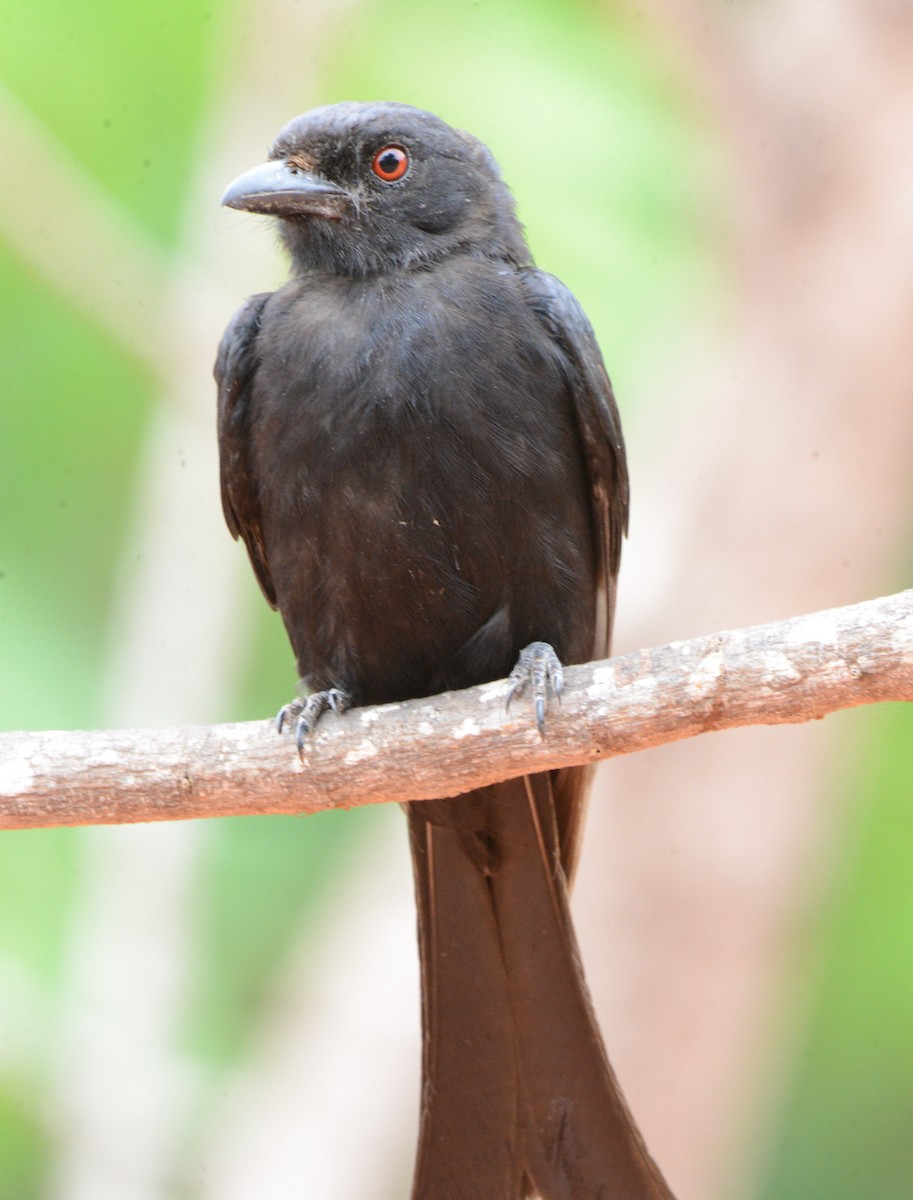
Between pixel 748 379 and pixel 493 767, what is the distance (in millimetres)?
2309

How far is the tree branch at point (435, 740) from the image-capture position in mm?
2275

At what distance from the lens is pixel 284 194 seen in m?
2.98

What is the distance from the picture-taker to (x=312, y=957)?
15.5 ft

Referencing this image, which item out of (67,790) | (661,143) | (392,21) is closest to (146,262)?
(392,21)

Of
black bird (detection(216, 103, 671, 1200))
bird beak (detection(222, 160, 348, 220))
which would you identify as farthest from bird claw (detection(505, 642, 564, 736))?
bird beak (detection(222, 160, 348, 220))

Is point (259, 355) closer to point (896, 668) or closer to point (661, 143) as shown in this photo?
point (896, 668)

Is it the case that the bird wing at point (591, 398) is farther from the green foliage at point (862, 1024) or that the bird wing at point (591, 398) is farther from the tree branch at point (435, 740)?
the green foliage at point (862, 1024)

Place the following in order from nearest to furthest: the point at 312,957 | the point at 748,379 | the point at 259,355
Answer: the point at 259,355, the point at 748,379, the point at 312,957

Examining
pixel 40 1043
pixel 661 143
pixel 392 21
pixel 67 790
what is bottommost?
pixel 67 790

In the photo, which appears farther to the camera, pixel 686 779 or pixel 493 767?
pixel 686 779

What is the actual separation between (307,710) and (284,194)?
1.06 meters

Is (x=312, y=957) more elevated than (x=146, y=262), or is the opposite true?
(x=146, y=262)

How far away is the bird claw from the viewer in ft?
8.05

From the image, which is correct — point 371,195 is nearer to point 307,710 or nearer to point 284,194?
point 284,194
